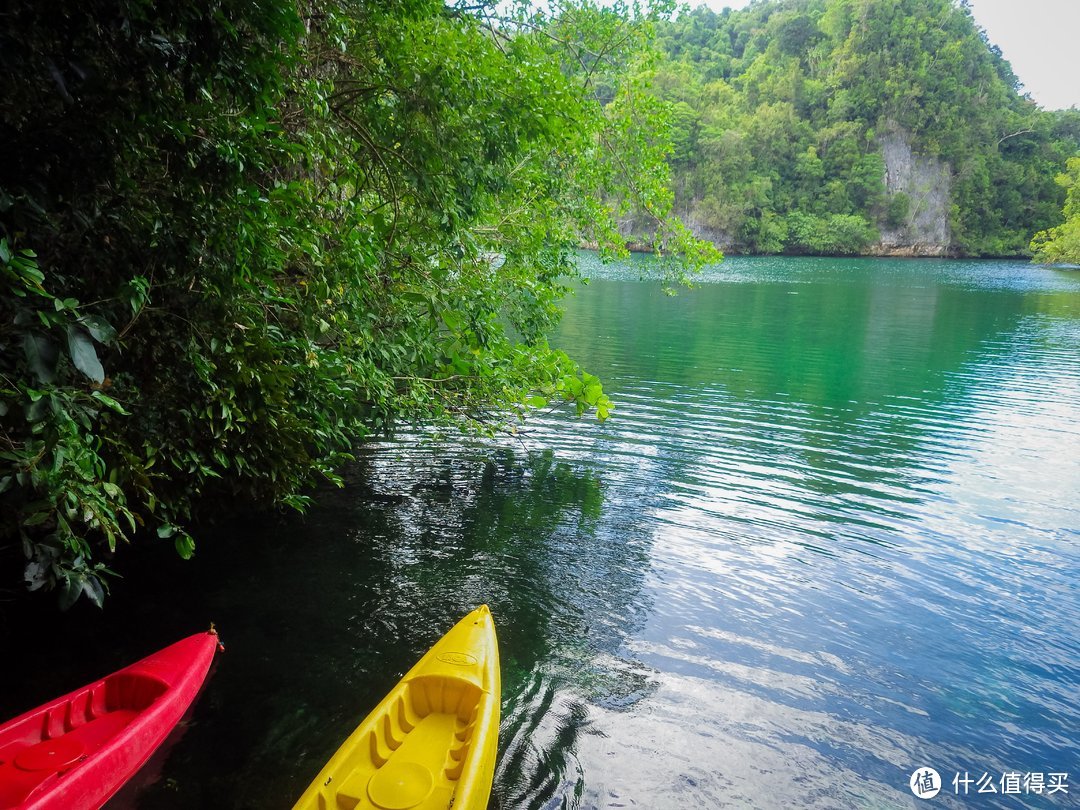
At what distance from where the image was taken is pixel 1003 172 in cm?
8531

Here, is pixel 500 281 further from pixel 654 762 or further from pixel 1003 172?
pixel 1003 172

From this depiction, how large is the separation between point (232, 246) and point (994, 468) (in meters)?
13.5

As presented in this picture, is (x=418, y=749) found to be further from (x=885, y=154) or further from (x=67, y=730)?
(x=885, y=154)

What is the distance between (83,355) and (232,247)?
2.10 metres

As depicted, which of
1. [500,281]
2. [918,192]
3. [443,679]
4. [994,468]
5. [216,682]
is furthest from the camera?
[918,192]

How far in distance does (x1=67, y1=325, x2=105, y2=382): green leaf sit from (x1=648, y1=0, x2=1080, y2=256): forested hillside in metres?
85.1

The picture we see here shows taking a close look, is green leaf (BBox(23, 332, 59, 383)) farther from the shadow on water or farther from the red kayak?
the shadow on water

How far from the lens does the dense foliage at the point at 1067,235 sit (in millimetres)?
62653

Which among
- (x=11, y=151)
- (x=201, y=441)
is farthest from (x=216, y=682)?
(x=11, y=151)

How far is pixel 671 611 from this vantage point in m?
7.69

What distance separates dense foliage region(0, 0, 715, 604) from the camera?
11.8 ft

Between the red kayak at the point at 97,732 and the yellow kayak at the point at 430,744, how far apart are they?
57.1 inches

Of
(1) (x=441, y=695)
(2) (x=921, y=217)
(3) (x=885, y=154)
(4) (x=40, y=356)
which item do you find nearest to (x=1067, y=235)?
(2) (x=921, y=217)

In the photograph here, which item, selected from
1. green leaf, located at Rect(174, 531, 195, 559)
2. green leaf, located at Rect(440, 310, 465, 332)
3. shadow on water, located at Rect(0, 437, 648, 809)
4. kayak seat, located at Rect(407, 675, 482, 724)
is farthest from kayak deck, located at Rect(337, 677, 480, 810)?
green leaf, located at Rect(440, 310, 465, 332)
